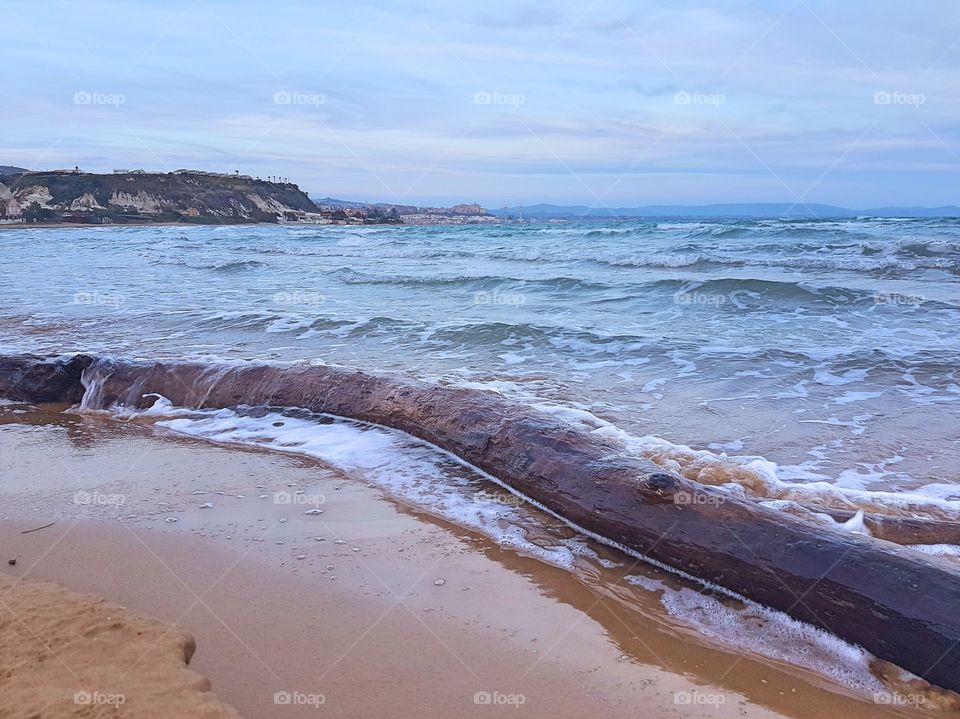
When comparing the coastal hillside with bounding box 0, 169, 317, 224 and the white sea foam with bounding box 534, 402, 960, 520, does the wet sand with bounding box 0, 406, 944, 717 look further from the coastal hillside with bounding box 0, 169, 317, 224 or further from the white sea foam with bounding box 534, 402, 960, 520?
the coastal hillside with bounding box 0, 169, 317, 224

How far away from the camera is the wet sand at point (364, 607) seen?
2416 mm

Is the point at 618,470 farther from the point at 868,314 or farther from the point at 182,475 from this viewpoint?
the point at 868,314

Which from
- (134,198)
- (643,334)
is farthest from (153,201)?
(643,334)

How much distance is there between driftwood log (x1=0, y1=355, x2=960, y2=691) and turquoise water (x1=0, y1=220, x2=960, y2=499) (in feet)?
4.22

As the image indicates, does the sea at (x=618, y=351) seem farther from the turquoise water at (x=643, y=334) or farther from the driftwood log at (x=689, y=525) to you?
the driftwood log at (x=689, y=525)

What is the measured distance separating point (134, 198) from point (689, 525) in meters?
80.1

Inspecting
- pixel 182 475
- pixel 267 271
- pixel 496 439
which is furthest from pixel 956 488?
pixel 267 271

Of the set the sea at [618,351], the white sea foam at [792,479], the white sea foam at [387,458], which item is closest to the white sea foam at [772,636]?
the sea at [618,351]

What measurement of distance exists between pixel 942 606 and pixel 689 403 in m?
3.65

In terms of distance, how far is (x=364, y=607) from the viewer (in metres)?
2.97

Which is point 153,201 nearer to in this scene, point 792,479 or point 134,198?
point 134,198

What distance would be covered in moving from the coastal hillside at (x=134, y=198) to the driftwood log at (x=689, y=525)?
219 ft

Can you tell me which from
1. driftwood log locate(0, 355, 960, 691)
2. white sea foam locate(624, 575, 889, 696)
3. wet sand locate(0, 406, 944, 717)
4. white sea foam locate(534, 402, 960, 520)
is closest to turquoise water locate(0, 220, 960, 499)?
white sea foam locate(534, 402, 960, 520)

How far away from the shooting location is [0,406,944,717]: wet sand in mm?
2416
